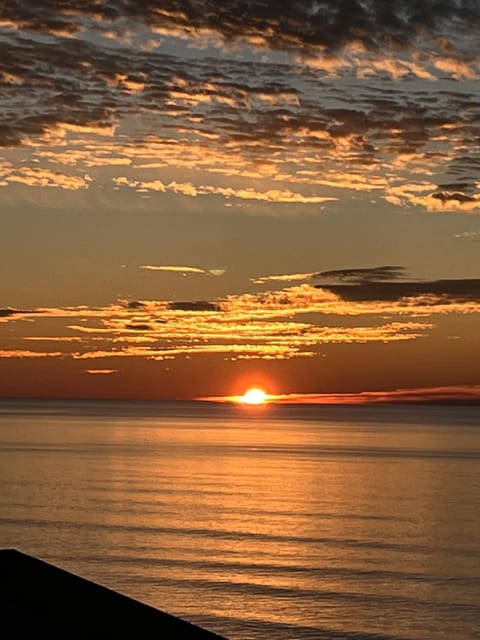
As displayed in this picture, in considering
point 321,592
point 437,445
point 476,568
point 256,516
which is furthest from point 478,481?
point 437,445

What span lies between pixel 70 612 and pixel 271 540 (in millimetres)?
30690

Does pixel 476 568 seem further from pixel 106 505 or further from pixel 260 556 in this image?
pixel 106 505

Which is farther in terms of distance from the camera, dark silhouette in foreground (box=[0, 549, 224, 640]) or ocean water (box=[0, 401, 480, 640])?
ocean water (box=[0, 401, 480, 640])

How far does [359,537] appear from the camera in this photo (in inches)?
1789

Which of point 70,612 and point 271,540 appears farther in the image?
point 271,540

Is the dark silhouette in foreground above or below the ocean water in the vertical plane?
below

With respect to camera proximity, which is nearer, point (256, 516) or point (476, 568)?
point (476, 568)

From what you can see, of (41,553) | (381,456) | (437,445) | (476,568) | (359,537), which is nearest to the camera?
(476,568)

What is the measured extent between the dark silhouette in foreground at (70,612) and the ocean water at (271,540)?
42.0 feet

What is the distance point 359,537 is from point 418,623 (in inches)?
666

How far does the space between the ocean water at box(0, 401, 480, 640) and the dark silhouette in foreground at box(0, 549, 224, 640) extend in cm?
1282

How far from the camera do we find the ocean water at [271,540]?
2931 centimetres

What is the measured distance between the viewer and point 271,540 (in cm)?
4331

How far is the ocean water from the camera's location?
29312 mm
